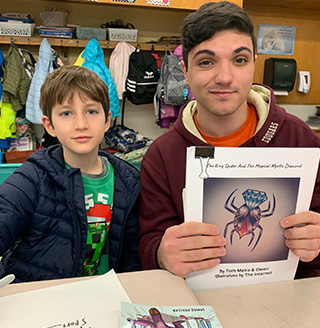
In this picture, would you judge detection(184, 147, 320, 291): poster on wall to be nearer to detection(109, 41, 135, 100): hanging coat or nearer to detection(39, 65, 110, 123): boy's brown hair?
detection(39, 65, 110, 123): boy's brown hair

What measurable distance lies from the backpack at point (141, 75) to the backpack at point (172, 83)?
0.33 feet

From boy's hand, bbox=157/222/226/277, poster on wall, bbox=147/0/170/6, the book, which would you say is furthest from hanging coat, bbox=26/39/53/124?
the book

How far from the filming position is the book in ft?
1.60

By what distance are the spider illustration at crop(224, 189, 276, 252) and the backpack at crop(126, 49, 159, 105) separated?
234cm

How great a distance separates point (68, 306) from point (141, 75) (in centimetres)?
255

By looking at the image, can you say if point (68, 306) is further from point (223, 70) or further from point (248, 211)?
point (223, 70)

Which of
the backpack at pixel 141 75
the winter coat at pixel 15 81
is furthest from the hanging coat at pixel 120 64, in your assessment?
the winter coat at pixel 15 81

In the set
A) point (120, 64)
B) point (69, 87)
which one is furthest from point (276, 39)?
point (69, 87)

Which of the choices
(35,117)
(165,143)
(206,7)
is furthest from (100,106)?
(35,117)

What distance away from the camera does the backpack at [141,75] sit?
2.80 m

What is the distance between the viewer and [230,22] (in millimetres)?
936

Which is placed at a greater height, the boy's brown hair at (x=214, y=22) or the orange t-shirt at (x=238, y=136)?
the boy's brown hair at (x=214, y=22)

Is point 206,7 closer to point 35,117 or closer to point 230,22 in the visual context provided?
point 230,22

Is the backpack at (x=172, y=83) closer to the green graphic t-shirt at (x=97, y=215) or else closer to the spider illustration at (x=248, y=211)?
the green graphic t-shirt at (x=97, y=215)
